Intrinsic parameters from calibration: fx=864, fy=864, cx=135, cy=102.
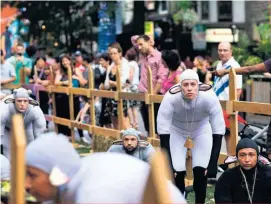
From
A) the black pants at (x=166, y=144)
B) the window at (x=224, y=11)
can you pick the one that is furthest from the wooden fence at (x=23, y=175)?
the window at (x=224, y=11)

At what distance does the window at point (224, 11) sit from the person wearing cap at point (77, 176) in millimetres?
30475

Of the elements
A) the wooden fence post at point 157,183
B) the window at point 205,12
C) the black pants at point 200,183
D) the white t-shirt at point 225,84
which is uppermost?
the window at point 205,12

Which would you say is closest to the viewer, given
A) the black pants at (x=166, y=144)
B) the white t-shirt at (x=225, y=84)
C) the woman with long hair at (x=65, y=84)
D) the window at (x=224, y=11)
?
the black pants at (x=166, y=144)

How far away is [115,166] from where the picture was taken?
4430mm

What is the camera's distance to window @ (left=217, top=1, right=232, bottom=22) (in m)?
34.7

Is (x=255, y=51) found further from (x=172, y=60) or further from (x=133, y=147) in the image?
(x=133, y=147)

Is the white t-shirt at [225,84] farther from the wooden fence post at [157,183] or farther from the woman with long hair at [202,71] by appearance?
the wooden fence post at [157,183]

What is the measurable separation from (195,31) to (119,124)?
65.4 feet

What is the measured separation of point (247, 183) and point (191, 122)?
1893 millimetres

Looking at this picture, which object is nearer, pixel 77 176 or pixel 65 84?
pixel 77 176

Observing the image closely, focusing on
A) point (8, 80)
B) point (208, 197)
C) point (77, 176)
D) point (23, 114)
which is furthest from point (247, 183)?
point (8, 80)

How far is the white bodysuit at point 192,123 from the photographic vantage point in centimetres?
907

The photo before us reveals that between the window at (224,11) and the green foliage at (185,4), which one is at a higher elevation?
the green foliage at (185,4)

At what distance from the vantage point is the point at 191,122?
9234 millimetres
